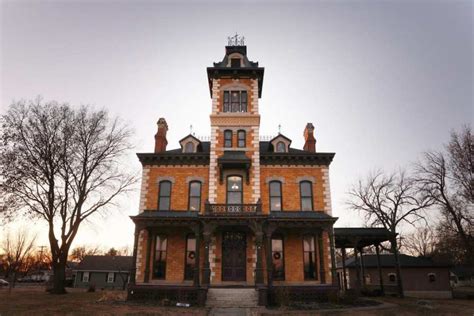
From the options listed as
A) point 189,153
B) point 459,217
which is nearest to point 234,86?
point 189,153

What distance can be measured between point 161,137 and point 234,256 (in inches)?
423

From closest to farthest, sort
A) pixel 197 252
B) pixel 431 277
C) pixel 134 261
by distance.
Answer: pixel 197 252, pixel 134 261, pixel 431 277

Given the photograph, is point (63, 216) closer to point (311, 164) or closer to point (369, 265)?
point (311, 164)

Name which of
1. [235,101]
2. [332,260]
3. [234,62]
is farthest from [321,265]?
[234,62]

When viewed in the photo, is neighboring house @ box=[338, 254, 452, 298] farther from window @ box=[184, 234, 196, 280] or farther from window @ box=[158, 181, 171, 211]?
window @ box=[158, 181, 171, 211]

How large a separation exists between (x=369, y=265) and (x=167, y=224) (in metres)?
25.6

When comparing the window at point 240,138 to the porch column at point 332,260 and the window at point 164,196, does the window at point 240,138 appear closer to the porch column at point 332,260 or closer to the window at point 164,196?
the window at point 164,196

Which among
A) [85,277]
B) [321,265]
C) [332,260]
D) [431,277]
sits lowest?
[85,277]

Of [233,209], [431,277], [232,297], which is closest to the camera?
[232,297]

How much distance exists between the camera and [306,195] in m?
22.5

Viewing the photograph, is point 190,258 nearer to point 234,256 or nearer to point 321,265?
point 234,256

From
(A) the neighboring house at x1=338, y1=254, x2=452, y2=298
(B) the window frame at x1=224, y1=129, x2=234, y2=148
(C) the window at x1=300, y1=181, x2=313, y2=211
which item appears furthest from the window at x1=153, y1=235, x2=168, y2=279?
(A) the neighboring house at x1=338, y1=254, x2=452, y2=298

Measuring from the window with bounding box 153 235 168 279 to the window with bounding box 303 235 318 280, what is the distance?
942cm

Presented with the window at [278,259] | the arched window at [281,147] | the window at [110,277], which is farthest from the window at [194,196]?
the window at [110,277]
